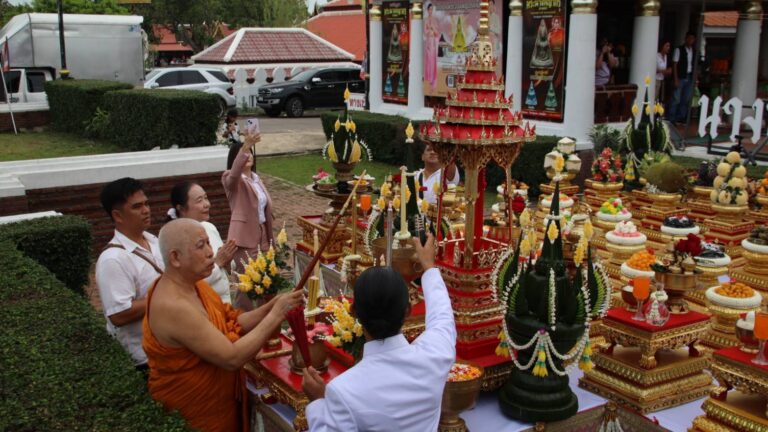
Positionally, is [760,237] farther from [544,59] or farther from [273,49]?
[273,49]

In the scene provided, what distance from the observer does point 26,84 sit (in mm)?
22266

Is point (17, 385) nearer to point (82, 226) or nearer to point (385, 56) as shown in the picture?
point (82, 226)

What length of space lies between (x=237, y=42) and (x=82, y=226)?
2828 cm

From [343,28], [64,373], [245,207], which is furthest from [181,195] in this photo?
[343,28]

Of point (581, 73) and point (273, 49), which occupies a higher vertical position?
point (273, 49)

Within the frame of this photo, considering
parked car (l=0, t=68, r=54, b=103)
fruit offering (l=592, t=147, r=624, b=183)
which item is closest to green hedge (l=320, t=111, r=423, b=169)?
fruit offering (l=592, t=147, r=624, b=183)

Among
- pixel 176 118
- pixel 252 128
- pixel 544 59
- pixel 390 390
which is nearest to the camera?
pixel 390 390

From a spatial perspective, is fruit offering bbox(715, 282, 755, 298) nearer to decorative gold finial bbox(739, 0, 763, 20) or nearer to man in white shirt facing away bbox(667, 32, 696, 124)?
man in white shirt facing away bbox(667, 32, 696, 124)

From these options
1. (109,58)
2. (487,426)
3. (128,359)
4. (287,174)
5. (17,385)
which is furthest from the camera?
(109,58)

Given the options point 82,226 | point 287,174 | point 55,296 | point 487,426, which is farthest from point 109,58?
point 487,426

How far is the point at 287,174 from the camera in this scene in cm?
1636

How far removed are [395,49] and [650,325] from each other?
17.1 meters

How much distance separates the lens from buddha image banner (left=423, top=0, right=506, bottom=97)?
17.2 m

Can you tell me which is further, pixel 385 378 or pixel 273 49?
pixel 273 49
